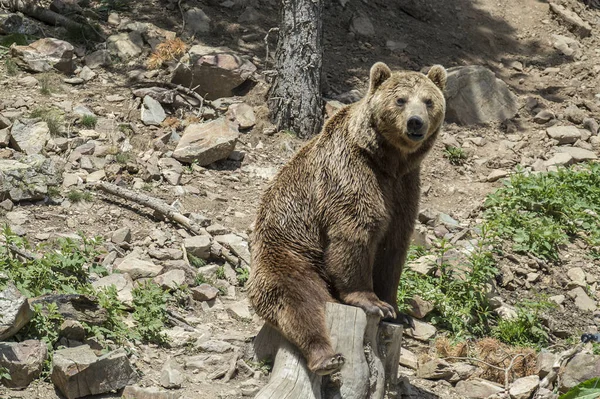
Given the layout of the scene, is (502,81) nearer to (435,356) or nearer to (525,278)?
(525,278)

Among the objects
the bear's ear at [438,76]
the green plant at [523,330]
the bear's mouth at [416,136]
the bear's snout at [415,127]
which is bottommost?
the green plant at [523,330]

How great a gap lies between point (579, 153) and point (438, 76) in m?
5.27

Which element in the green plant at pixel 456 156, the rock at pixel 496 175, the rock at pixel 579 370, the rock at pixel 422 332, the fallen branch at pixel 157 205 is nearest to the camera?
the rock at pixel 579 370

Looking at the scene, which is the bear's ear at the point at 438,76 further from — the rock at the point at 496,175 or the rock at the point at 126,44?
the rock at the point at 126,44

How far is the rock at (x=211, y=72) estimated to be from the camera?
35.2 ft

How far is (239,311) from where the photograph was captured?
718 centimetres

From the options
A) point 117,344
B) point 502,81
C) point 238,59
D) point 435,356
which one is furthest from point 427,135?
point 502,81

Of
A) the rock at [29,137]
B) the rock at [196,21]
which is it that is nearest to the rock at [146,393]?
the rock at [29,137]

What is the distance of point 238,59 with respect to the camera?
11.2 m

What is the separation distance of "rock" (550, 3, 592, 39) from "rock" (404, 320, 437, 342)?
28.4 feet

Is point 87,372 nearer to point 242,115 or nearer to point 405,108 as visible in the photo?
point 405,108

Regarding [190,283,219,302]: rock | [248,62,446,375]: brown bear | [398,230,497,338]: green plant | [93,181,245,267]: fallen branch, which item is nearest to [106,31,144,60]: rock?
[93,181,245,267]: fallen branch

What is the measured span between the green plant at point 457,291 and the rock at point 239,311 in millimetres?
1501

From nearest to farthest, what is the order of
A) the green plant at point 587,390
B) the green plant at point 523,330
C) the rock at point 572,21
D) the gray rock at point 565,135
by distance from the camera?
the green plant at point 587,390, the green plant at point 523,330, the gray rock at point 565,135, the rock at point 572,21
